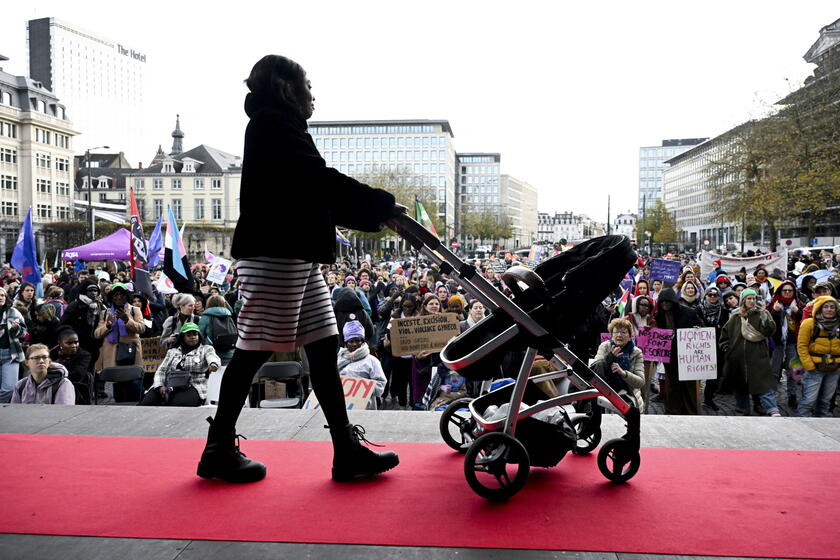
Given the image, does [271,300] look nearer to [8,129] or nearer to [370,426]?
[370,426]

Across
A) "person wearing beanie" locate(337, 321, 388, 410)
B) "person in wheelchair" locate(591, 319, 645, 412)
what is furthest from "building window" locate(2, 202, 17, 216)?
"person in wheelchair" locate(591, 319, 645, 412)

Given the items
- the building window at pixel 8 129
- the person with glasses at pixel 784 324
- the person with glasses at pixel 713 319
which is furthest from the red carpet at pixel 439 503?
the building window at pixel 8 129

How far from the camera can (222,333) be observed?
31.7 ft

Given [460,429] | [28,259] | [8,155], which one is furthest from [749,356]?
[8,155]

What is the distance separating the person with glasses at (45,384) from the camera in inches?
275

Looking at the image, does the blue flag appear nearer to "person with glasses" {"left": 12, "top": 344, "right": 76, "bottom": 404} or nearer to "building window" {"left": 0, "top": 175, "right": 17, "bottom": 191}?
"person with glasses" {"left": 12, "top": 344, "right": 76, "bottom": 404}

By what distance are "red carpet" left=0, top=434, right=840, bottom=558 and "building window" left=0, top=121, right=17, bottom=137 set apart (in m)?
90.8

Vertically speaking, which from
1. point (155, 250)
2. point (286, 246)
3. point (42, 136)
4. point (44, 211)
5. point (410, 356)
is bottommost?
point (410, 356)

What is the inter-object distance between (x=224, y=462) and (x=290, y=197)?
1324 mm

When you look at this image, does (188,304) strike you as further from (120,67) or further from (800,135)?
(120,67)

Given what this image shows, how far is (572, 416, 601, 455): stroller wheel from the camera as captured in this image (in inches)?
165

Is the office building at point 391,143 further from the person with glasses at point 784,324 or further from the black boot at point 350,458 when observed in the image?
the black boot at point 350,458

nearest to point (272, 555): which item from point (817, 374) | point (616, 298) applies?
point (817, 374)

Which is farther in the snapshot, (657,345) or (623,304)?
(623,304)
